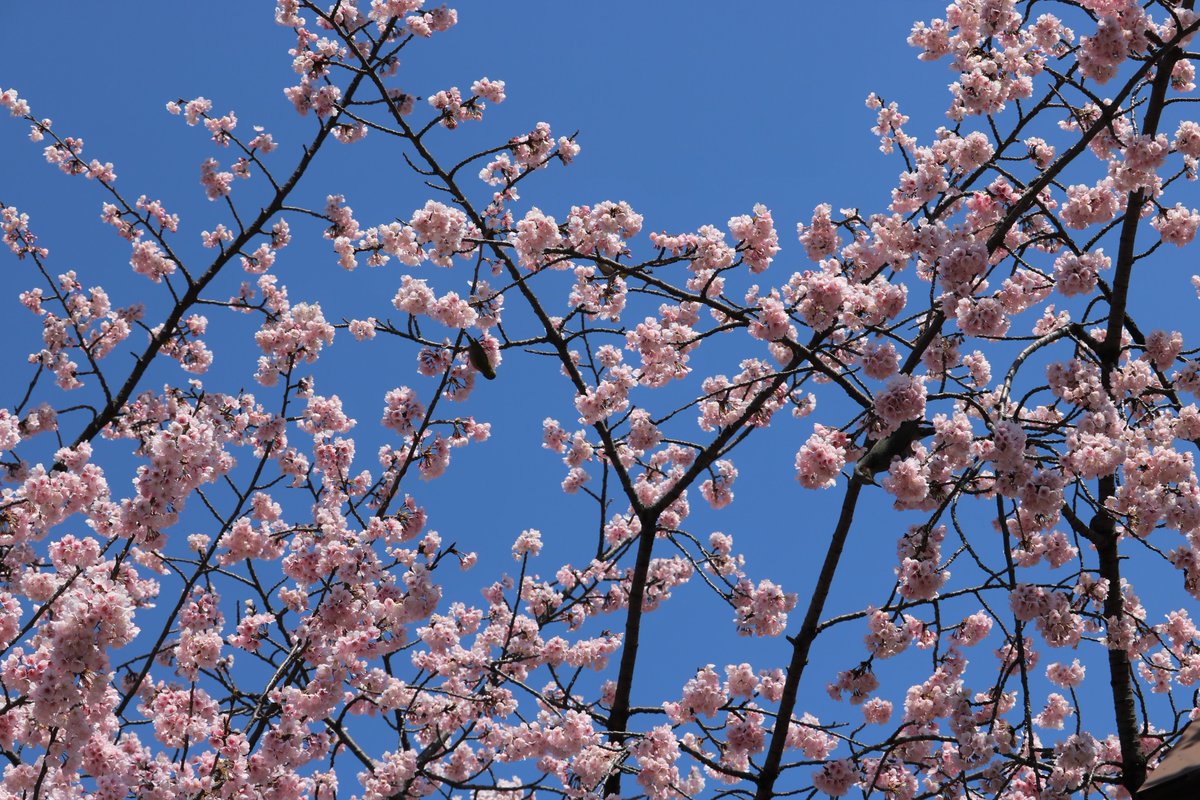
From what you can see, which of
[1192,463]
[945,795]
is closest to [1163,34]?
[1192,463]

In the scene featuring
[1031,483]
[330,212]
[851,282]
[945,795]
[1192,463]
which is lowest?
[945,795]

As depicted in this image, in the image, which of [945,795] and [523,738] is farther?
[523,738]

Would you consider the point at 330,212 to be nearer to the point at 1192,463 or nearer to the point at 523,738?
the point at 523,738

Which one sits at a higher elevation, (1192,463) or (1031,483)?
(1192,463)

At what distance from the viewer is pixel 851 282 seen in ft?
21.1

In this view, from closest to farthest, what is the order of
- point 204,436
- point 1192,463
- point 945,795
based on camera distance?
point 204,436, point 1192,463, point 945,795

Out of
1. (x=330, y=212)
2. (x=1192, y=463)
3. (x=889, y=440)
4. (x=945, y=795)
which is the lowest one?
(x=945, y=795)

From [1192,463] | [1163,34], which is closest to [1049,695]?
[1192,463]

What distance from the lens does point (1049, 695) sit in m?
7.80

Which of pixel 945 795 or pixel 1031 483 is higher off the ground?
pixel 1031 483

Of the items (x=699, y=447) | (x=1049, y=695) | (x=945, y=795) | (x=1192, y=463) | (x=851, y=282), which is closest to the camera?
(x=1192, y=463)

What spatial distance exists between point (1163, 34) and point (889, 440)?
9.55ft

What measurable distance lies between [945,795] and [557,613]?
329 centimetres

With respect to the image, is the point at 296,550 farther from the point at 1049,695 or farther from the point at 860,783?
the point at 1049,695
